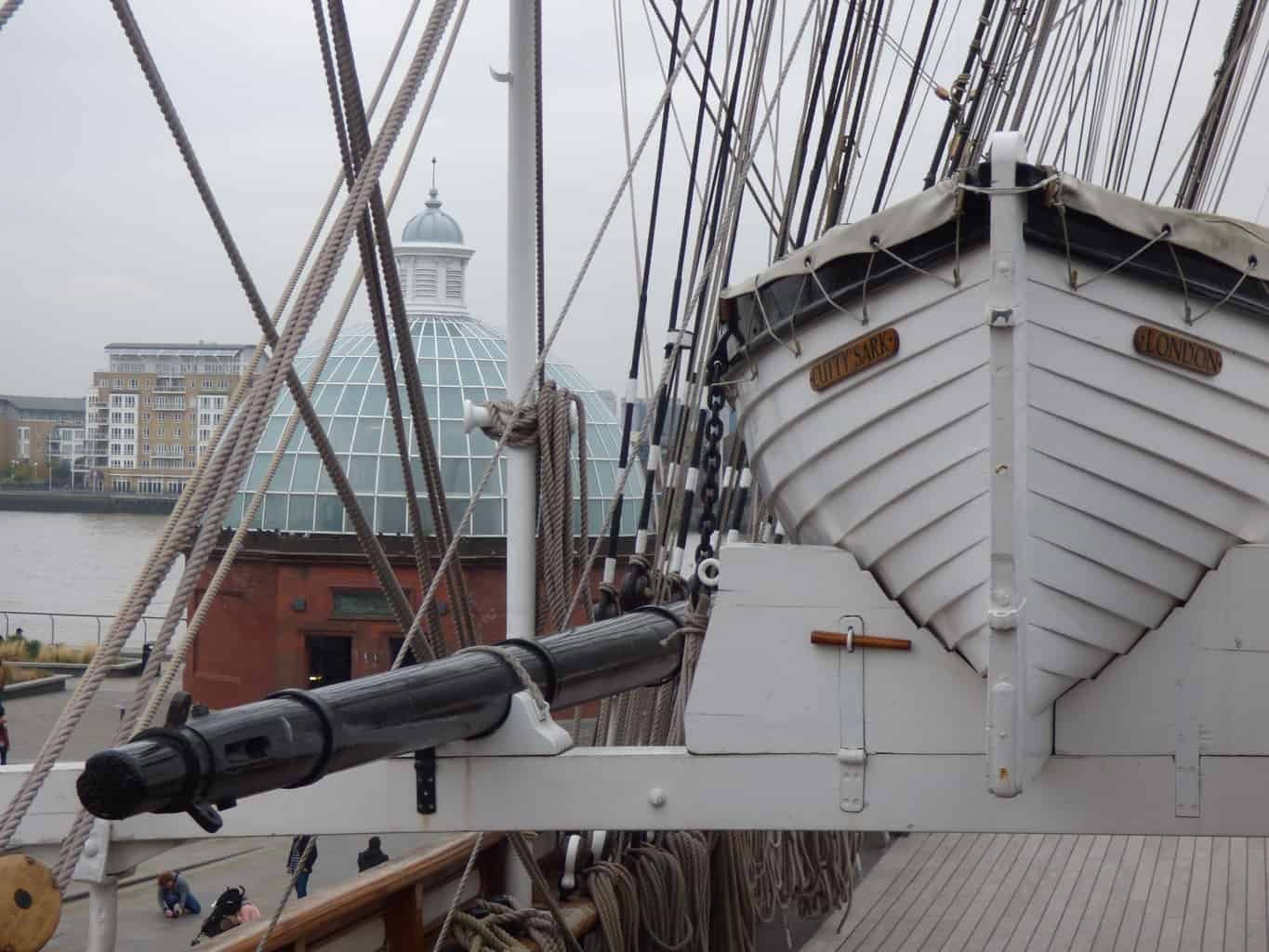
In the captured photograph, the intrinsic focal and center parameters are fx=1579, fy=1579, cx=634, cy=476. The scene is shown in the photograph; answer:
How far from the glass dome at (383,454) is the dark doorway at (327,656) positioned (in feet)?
4.91

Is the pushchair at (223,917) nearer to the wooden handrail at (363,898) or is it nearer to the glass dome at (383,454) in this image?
the wooden handrail at (363,898)

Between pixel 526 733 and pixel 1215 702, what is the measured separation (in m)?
1.57

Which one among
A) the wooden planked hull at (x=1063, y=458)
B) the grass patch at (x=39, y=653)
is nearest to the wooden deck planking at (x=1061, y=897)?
the wooden planked hull at (x=1063, y=458)

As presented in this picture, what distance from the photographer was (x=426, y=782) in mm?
3713

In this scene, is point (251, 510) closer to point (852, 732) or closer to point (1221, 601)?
point (852, 732)

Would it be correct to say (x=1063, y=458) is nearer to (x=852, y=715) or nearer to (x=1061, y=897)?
(x=852, y=715)

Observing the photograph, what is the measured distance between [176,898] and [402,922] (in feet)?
18.1

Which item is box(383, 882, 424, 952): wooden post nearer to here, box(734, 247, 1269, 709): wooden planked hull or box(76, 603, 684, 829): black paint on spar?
box(76, 603, 684, 829): black paint on spar

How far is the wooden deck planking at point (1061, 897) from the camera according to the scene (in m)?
7.05

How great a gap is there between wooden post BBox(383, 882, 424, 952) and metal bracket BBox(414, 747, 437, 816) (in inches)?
46.4

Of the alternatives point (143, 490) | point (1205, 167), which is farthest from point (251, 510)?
point (143, 490)

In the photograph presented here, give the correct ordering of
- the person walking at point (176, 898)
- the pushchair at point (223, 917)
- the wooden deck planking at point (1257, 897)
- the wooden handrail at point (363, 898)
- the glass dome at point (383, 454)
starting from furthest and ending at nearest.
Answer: the glass dome at point (383, 454)
the person walking at point (176, 898)
the pushchair at point (223, 917)
the wooden deck planking at point (1257, 897)
the wooden handrail at point (363, 898)

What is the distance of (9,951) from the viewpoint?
92.1 inches

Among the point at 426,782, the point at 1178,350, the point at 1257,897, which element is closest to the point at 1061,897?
the point at 1257,897
